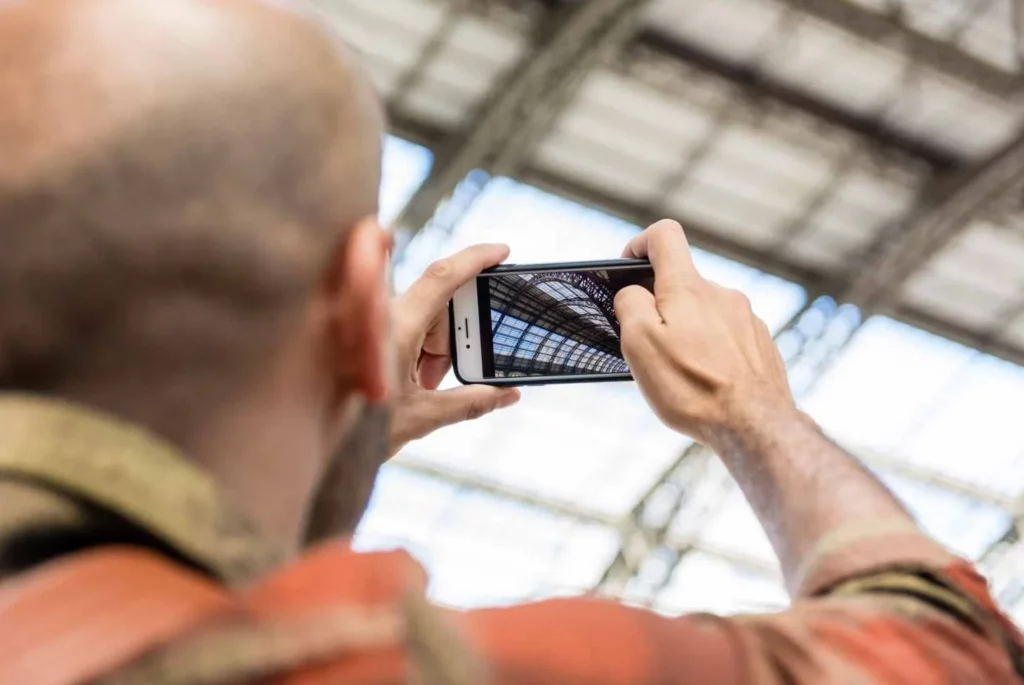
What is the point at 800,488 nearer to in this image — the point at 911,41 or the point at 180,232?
→ the point at 180,232

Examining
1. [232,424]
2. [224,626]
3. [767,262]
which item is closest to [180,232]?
[232,424]

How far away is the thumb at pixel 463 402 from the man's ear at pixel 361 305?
4.11 feet

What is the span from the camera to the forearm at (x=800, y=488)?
1.57m

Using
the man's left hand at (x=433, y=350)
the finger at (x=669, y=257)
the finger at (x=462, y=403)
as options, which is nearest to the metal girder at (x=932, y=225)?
the man's left hand at (x=433, y=350)

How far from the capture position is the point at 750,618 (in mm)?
1344

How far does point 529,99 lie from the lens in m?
11.8

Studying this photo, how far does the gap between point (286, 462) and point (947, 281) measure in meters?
14.0

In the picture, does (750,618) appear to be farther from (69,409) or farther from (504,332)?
(504,332)

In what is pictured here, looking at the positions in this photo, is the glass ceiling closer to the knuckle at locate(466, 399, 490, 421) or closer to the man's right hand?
the knuckle at locate(466, 399, 490, 421)

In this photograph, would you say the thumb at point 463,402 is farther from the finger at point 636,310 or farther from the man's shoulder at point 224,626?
the man's shoulder at point 224,626

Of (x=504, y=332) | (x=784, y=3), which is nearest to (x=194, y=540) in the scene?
(x=504, y=332)

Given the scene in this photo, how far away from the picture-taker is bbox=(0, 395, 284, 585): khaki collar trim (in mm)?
1086

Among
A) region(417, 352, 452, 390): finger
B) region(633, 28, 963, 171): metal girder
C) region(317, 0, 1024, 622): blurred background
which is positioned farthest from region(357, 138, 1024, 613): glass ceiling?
region(417, 352, 452, 390): finger

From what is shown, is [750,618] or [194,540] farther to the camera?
[750,618]
